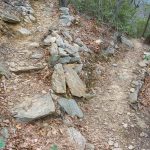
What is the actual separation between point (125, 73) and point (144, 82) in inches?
27.5

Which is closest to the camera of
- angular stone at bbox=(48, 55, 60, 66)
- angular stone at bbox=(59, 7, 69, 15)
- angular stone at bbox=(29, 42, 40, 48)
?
angular stone at bbox=(48, 55, 60, 66)

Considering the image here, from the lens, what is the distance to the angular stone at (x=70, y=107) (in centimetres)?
649

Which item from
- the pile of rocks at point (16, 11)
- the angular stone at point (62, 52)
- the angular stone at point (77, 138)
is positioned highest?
the pile of rocks at point (16, 11)

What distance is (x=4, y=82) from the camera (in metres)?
6.67

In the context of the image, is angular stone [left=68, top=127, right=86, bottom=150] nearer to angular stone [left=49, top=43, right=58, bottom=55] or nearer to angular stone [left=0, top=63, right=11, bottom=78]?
angular stone [left=0, top=63, right=11, bottom=78]

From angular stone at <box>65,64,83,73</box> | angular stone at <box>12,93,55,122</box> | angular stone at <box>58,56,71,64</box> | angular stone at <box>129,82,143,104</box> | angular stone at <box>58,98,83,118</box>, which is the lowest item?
angular stone at <box>129,82,143,104</box>


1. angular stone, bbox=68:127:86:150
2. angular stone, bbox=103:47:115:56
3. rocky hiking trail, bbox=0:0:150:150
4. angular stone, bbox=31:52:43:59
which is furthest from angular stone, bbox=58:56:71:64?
angular stone, bbox=103:47:115:56

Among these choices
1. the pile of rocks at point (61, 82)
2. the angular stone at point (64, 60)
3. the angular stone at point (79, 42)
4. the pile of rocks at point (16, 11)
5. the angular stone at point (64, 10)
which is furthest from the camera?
the angular stone at point (64, 10)

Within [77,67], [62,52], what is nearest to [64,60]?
[62,52]

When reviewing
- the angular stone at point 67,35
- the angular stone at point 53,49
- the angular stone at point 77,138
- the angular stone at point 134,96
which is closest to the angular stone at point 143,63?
the angular stone at point 134,96

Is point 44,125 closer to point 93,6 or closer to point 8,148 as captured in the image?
point 8,148

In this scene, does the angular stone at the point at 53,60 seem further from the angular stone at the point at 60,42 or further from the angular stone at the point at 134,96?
the angular stone at the point at 134,96

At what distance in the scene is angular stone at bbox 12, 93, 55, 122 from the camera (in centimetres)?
583

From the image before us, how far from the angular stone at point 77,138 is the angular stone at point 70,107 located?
523 millimetres
